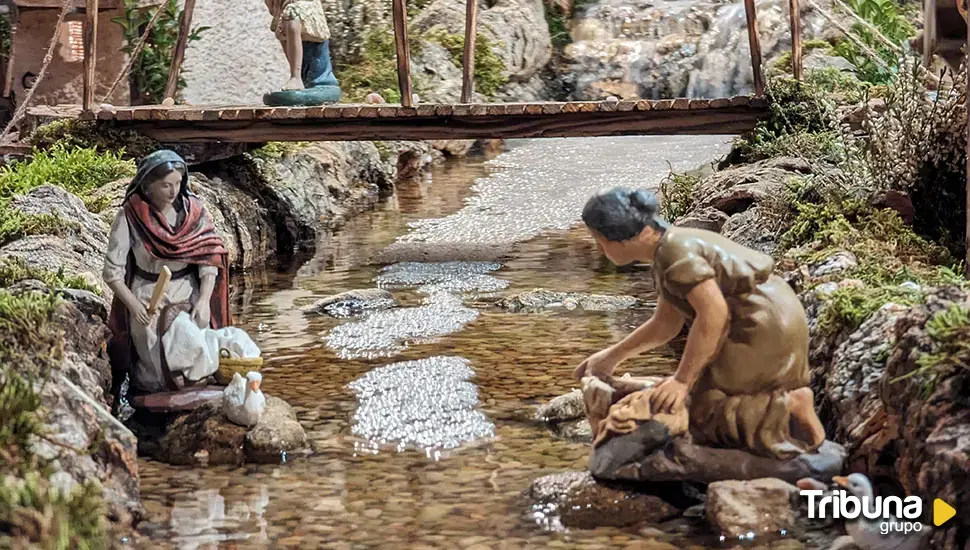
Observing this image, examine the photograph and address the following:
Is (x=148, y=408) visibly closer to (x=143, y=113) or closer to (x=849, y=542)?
(x=849, y=542)

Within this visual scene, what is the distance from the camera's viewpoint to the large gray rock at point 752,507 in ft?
17.0

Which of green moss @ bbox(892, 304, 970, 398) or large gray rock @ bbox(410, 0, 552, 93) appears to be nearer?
green moss @ bbox(892, 304, 970, 398)

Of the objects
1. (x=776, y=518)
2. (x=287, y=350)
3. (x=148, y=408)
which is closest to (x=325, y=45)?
(x=287, y=350)

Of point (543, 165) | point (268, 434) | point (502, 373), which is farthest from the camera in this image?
point (543, 165)

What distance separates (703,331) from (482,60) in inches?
656

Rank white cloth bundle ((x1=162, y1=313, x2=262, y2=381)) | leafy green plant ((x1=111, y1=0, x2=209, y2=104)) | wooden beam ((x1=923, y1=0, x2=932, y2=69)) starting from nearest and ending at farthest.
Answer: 1. white cloth bundle ((x1=162, y1=313, x2=262, y2=381))
2. wooden beam ((x1=923, y1=0, x2=932, y2=69))
3. leafy green plant ((x1=111, y1=0, x2=209, y2=104))

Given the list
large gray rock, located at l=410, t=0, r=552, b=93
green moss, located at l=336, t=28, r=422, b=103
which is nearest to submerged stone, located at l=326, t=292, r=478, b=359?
green moss, located at l=336, t=28, r=422, b=103

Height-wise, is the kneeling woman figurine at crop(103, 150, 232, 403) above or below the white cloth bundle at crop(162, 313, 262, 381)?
above

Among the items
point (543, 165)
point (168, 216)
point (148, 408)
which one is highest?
point (168, 216)

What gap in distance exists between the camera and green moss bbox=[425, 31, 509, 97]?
20844 mm

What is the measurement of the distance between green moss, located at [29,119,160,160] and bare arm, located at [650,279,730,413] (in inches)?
337

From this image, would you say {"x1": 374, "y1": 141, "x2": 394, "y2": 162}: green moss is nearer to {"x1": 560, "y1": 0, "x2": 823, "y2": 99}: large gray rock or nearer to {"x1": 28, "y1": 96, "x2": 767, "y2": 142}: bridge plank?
{"x1": 560, "y1": 0, "x2": 823, "y2": 99}: large gray rock

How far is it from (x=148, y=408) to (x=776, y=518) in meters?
3.38

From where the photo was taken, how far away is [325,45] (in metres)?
12.4
